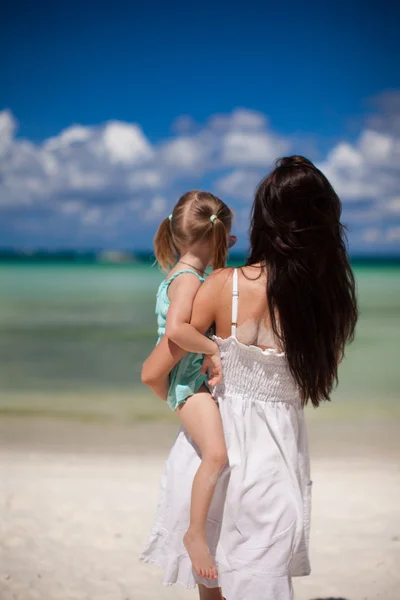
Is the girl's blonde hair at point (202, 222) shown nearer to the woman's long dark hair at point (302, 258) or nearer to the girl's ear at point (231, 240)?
the girl's ear at point (231, 240)

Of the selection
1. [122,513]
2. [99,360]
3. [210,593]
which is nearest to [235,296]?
[210,593]

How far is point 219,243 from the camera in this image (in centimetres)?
203

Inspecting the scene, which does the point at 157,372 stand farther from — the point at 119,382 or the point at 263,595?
the point at 119,382

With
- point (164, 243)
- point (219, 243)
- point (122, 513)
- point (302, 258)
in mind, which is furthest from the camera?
point (122, 513)

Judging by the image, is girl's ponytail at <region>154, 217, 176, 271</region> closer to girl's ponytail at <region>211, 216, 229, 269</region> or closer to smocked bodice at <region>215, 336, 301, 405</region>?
girl's ponytail at <region>211, 216, 229, 269</region>

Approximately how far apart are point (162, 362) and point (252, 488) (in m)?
0.42

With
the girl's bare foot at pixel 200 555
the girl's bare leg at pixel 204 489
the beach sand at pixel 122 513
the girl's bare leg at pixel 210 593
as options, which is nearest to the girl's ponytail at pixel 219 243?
the girl's bare leg at pixel 204 489

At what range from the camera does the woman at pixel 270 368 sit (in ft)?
5.58

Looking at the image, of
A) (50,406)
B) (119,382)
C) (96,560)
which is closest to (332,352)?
(96,560)

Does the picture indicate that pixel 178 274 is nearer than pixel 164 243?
Yes

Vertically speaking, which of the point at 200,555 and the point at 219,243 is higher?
the point at 219,243

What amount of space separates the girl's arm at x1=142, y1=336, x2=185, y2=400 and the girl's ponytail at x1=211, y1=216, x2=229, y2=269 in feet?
1.04

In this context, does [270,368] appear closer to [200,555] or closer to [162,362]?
[162,362]

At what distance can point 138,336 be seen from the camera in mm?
13242
